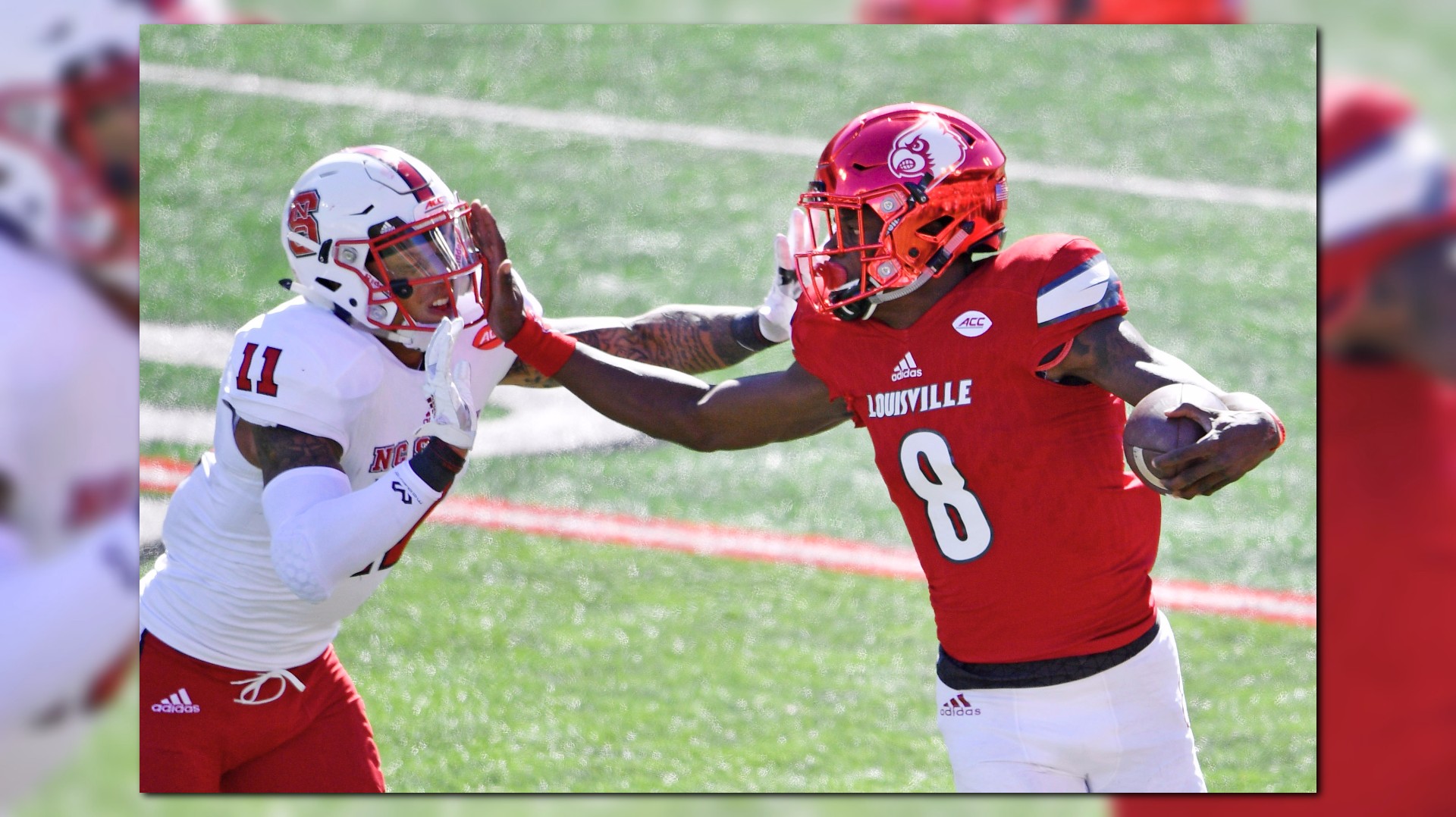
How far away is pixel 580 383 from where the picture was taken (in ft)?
8.54

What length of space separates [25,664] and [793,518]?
7.02 ft

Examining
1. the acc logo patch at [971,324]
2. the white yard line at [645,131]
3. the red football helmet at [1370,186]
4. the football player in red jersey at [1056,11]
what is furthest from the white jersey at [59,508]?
the red football helmet at [1370,186]

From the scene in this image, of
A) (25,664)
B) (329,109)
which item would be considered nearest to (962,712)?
(25,664)

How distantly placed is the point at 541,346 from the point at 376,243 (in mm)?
360

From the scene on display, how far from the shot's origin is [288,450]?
8.05ft

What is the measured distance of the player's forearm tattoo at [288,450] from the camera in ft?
8.02

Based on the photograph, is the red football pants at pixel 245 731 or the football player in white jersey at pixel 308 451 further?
the red football pants at pixel 245 731

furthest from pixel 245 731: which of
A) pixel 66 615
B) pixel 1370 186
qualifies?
pixel 1370 186

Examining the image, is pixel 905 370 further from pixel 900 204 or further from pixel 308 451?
pixel 308 451

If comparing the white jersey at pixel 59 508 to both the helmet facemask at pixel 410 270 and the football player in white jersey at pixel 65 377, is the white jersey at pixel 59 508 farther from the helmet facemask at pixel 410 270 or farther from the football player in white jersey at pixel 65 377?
the helmet facemask at pixel 410 270

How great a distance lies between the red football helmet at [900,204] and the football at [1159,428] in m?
0.49

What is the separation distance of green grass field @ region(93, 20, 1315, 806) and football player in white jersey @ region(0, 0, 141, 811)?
0.22m

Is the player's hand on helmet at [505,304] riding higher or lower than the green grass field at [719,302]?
higher

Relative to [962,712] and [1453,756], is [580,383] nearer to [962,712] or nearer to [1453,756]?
[962,712]
